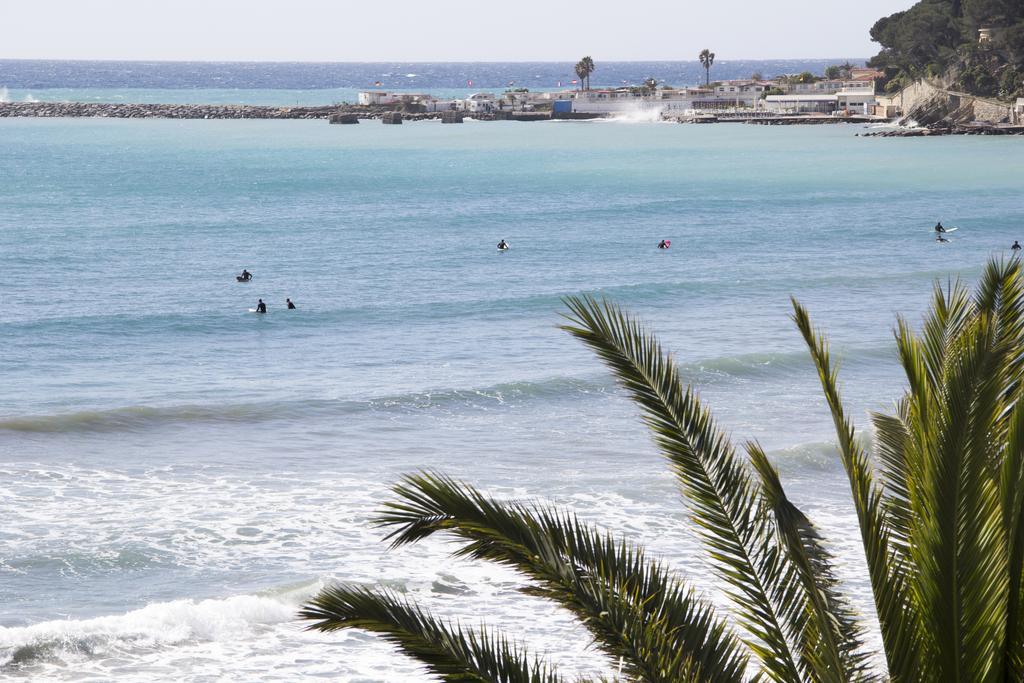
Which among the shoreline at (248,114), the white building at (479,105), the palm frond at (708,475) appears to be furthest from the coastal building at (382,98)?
the palm frond at (708,475)

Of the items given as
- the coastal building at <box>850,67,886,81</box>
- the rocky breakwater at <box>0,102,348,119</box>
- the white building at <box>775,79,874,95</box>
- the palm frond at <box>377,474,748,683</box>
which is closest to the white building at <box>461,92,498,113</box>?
the rocky breakwater at <box>0,102,348,119</box>

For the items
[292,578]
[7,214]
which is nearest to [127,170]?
[7,214]

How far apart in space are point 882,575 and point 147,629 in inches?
385

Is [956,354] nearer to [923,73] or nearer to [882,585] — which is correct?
[882,585]

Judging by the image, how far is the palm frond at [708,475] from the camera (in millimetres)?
6406

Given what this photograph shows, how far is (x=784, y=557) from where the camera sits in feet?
21.3

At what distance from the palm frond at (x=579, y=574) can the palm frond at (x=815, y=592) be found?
44 centimetres

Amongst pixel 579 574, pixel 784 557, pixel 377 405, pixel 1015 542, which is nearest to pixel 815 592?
pixel 784 557

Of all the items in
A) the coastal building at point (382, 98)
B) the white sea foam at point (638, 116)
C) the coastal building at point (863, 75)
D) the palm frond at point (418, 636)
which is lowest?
the palm frond at point (418, 636)

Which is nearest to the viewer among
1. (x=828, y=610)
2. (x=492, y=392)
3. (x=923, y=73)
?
(x=828, y=610)

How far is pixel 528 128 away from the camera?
446ft

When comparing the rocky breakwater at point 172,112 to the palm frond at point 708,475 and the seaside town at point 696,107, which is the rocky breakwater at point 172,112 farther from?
the palm frond at point 708,475

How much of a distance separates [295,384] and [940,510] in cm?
2251

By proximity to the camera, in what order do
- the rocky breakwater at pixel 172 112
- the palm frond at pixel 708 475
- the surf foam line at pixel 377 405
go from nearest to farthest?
the palm frond at pixel 708 475, the surf foam line at pixel 377 405, the rocky breakwater at pixel 172 112
